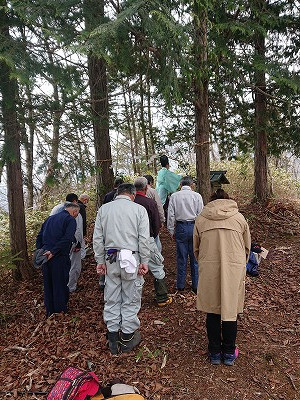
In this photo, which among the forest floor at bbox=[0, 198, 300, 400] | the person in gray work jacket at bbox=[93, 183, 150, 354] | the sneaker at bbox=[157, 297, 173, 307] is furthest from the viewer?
the sneaker at bbox=[157, 297, 173, 307]

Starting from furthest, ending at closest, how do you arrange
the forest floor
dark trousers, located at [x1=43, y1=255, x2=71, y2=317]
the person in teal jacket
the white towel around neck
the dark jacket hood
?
the person in teal jacket → dark trousers, located at [x1=43, y1=255, x2=71, y2=317] → the white towel around neck → the dark jacket hood → the forest floor

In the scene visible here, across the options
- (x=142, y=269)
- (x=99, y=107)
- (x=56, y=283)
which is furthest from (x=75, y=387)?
(x=99, y=107)

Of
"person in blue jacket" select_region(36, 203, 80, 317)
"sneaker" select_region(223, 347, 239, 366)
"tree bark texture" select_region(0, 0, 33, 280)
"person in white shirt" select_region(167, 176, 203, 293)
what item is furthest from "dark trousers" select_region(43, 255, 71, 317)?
"sneaker" select_region(223, 347, 239, 366)

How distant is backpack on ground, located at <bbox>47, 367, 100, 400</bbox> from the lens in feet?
10.6

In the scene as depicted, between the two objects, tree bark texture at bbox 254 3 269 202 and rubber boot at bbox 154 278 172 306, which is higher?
tree bark texture at bbox 254 3 269 202

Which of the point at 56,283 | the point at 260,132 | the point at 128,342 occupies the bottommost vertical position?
the point at 128,342

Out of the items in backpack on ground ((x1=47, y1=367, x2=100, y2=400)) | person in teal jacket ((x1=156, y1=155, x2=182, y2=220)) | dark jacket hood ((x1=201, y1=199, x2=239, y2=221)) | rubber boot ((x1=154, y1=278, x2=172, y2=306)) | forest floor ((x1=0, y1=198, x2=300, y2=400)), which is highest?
person in teal jacket ((x1=156, y1=155, x2=182, y2=220))

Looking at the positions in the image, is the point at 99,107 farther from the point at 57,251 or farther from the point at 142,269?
the point at 142,269

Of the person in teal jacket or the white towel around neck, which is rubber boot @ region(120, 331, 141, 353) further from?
the person in teal jacket

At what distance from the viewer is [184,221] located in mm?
5707

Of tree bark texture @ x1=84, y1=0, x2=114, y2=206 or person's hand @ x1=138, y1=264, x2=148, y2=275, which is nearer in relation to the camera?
person's hand @ x1=138, y1=264, x2=148, y2=275

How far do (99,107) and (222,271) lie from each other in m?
5.34

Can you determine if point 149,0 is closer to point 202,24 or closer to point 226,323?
point 202,24

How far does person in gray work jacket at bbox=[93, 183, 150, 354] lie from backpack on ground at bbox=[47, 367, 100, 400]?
35.8 inches
